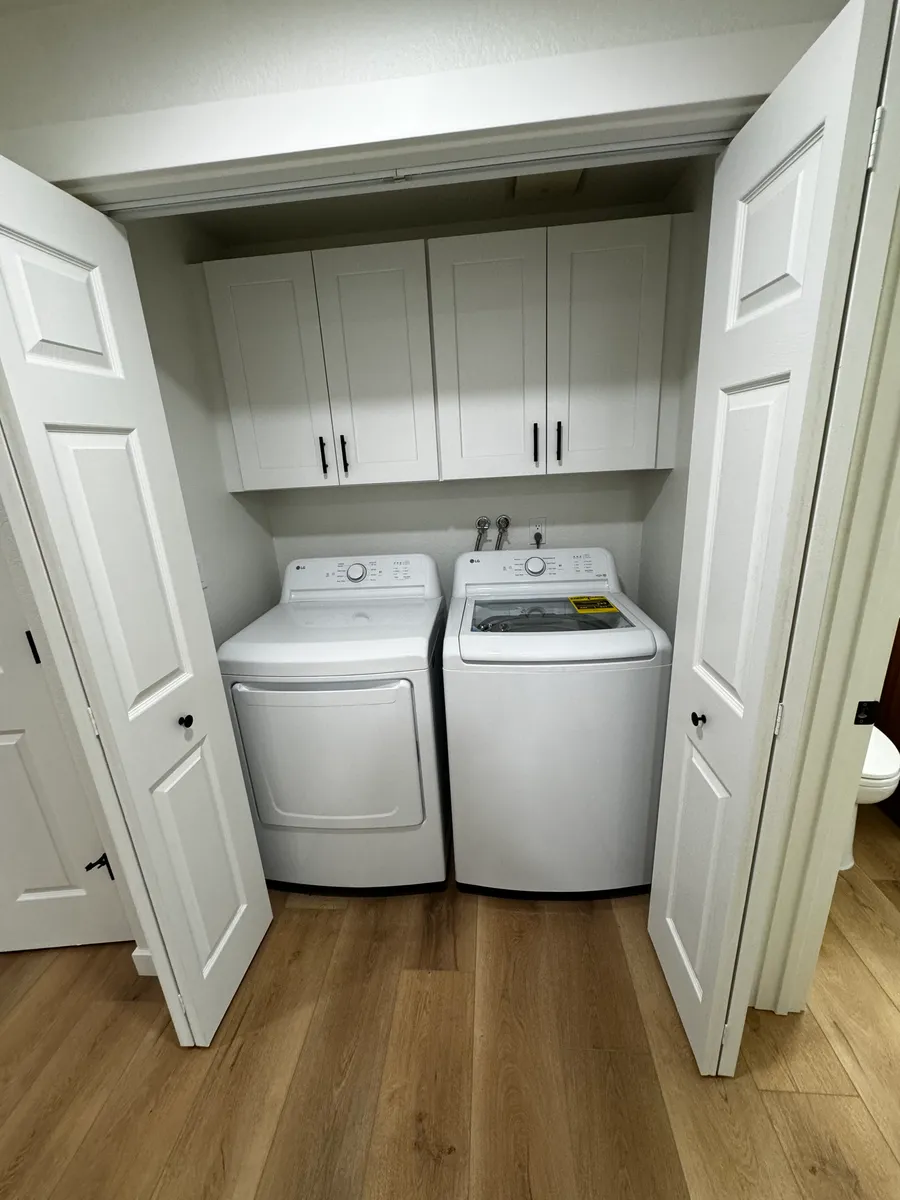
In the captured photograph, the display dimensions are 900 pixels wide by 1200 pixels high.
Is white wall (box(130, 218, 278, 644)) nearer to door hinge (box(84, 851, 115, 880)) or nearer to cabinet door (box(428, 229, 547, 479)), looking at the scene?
door hinge (box(84, 851, 115, 880))

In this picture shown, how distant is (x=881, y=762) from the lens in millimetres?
1528

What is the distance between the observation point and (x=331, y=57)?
0.89 m

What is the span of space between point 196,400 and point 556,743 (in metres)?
1.65

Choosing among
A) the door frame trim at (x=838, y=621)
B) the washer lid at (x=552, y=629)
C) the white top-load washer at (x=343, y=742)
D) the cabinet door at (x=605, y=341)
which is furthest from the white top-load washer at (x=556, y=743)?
the cabinet door at (x=605, y=341)

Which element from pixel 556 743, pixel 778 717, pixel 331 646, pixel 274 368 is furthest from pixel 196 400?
pixel 778 717

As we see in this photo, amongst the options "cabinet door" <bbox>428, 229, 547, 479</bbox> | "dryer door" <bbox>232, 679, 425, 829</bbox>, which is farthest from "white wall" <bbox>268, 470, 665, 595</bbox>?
"dryer door" <bbox>232, 679, 425, 829</bbox>

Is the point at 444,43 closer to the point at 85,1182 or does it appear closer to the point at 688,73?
the point at 688,73

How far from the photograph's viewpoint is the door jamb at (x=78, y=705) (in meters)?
0.88

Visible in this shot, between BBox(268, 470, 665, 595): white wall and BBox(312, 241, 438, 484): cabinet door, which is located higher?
BBox(312, 241, 438, 484): cabinet door

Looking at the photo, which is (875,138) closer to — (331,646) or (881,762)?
(331,646)

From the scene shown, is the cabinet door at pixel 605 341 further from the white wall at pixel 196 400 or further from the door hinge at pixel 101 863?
the door hinge at pixel 101 863

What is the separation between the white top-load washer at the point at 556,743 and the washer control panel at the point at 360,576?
0.94 ft

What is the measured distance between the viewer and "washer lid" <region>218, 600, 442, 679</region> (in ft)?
4.84

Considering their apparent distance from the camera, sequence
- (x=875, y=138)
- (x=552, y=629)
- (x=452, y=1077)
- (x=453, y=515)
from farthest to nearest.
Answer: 1. (x=453, y=515)
2. (x=552, y=629)
3. (x=452, y=1077)
4. (x=875, y=138)
